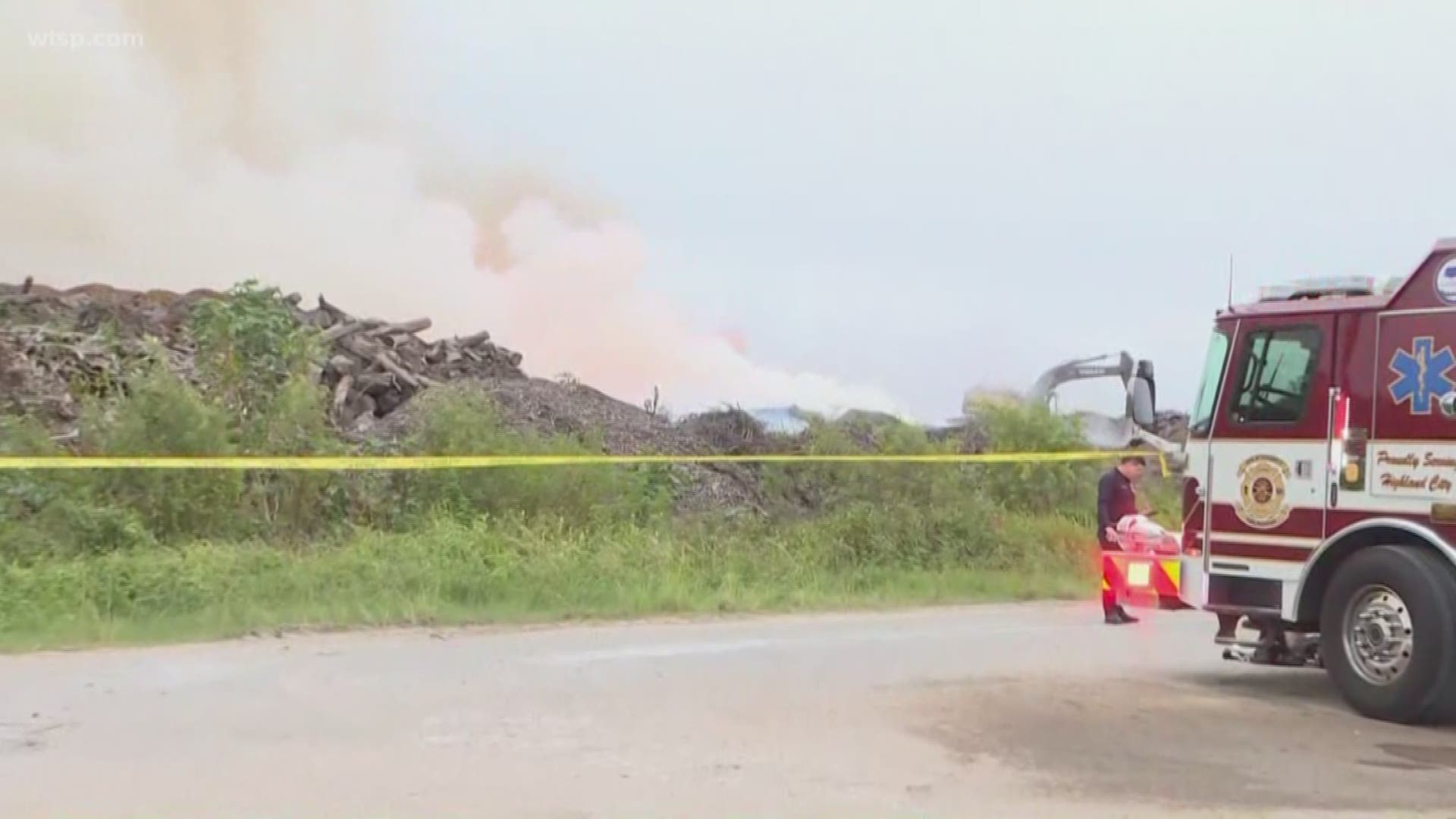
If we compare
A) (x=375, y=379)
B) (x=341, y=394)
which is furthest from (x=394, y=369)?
(x=341, y=394)

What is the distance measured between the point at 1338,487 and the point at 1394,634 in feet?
3.16

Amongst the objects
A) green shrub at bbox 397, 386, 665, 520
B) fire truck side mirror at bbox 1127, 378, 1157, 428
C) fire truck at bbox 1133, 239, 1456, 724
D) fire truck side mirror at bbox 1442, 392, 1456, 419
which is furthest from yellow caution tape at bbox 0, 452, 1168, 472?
fire truck side mirror at bbox 1442, 392, 1456, 419

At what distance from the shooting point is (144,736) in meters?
7.19

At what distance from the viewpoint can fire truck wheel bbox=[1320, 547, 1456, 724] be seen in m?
8.05

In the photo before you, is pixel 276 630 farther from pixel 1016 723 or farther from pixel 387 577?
pixel 1016 723

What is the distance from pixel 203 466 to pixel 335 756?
728 centimetres

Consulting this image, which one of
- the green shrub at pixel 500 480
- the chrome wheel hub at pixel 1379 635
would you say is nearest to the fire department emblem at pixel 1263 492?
the chrome wheel hub at pixel 1379 635

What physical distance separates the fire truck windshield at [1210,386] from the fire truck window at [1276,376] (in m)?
0.17

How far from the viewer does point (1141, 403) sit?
32.8 ft

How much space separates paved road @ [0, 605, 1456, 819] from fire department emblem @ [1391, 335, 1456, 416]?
1.98 m

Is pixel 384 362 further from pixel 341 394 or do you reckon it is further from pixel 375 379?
pixel 341 394

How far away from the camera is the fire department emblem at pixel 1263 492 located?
29.8 ft

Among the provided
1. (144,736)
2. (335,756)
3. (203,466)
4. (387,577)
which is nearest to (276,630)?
(387,577)

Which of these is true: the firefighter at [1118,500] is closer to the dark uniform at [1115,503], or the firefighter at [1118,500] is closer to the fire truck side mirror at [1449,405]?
the dark uniform at [1115,503]
